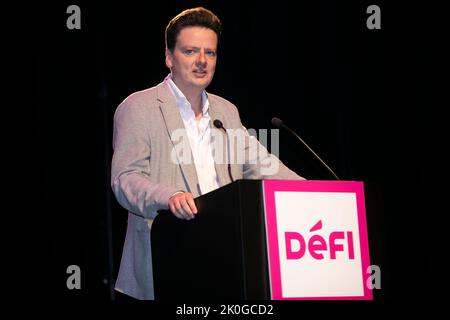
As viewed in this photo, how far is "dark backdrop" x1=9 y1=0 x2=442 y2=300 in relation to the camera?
3.04m

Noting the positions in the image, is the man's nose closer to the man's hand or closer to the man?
the man

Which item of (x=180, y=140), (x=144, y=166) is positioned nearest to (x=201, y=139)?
(x=180, y=140)

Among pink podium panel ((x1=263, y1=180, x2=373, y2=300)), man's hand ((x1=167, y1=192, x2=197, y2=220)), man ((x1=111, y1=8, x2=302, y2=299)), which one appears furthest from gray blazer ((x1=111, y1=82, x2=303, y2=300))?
pink podium panel ((x1=263, y1=180, x2=373, y2=300))

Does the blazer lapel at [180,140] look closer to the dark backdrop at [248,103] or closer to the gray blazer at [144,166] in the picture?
the gray blazer at [144,166]

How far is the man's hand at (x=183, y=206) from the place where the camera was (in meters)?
1.98

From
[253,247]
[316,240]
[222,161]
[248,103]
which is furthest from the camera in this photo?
[248,103]

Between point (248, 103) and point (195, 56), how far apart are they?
87 cm

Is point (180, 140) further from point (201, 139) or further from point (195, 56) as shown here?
point (195, 56)

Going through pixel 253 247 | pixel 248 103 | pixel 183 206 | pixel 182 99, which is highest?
pixel 248 103

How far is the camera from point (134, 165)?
2.40 m

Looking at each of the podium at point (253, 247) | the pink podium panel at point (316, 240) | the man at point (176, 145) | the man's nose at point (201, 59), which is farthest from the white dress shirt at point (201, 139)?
the pink podium panel at point (316, 240)

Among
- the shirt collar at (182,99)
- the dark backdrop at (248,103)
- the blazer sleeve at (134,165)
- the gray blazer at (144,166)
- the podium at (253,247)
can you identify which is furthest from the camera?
the dark backdrop at (248,103)

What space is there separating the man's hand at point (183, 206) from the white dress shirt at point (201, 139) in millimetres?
452

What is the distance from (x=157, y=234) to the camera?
222 centimetres
